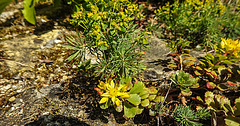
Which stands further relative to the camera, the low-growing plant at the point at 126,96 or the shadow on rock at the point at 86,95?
the shadow on rock at the point at 86,95

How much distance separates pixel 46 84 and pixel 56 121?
0.48m

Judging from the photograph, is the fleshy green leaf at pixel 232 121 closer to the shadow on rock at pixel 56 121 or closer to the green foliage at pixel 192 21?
the shadow on rock at pixel 56 121

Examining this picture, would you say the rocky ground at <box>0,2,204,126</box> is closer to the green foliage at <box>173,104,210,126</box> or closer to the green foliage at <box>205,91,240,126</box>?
the green foliage at <box>173,104,210,126</box>

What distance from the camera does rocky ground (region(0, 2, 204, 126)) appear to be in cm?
127

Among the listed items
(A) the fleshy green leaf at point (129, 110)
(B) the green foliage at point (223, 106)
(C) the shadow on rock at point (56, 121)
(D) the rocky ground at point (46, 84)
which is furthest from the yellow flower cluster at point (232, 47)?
(C) the shadow on rock at point (56, 121)

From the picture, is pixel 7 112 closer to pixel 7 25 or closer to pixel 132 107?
pixel 132 107

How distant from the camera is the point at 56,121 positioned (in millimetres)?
1218

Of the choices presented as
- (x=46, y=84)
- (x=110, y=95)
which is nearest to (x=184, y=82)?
(x=110, y=95)

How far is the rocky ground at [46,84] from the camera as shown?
127 centimetres

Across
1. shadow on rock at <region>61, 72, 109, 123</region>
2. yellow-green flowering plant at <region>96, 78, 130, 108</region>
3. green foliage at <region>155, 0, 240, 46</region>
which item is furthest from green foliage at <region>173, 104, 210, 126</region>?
green foliage at <region>155, 0, 240, 46</region>

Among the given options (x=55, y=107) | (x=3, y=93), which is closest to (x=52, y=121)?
(x=55, y=107)

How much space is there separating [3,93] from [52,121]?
0.60 meters

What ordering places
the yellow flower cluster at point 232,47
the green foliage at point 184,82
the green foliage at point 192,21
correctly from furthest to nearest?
the green foliage at point 192,21 < the yellow flower cluster at point 232,47 < the green foliage at point 184,82

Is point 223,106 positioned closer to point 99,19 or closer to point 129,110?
point 129,110
